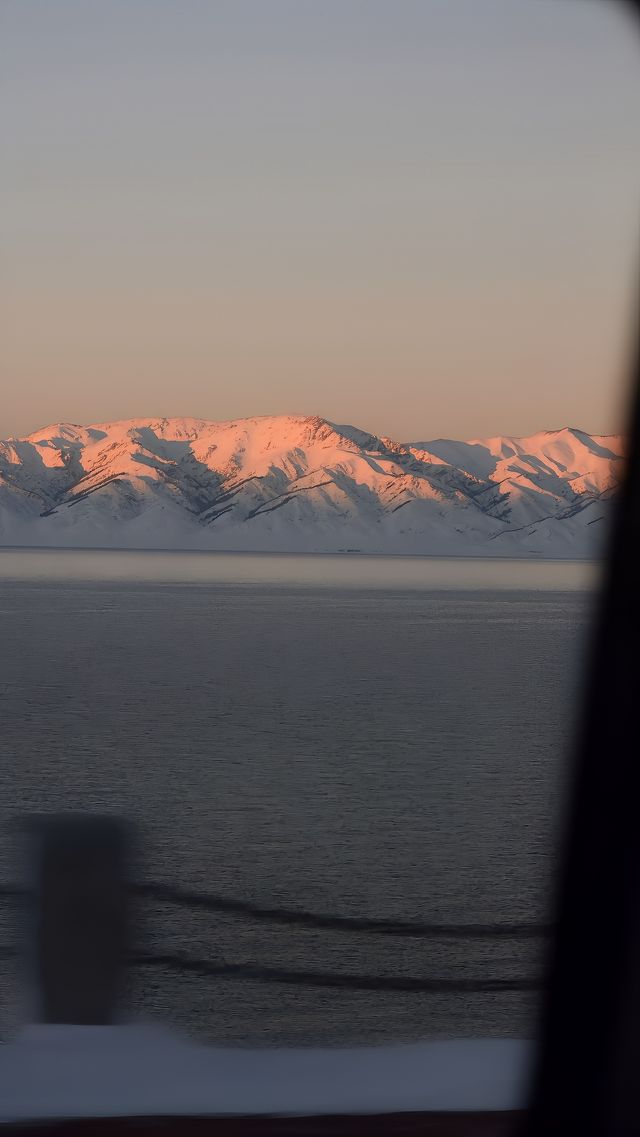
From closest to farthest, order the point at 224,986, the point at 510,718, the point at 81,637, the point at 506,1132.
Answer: the point at 506,1132, the point at 224,986, the point at 510,718, the point at 81,637

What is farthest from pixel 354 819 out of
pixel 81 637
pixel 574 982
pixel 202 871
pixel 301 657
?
pixel 81 637

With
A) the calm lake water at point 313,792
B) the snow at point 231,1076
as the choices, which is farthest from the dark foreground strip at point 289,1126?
the calm lake water at point 313,792

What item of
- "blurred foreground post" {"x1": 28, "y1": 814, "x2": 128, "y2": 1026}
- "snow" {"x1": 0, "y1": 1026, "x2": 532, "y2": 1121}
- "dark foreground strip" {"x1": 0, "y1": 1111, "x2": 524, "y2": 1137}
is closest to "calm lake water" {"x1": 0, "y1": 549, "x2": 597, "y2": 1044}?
"blurred foreground post" {"x1": 28, "y1": 814, "x2": 128, "y2": 1026}

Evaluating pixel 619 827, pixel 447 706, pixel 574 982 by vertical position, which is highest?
pixel 619 827

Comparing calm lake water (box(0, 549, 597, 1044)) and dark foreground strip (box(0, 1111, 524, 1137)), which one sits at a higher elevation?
dark foreground strip (box(0, 1111, 524, 1137))

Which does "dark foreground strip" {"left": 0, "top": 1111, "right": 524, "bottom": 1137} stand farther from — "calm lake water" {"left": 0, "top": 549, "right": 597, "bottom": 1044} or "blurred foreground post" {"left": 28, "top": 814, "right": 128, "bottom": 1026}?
"calm lake water" {"left": 0, "top": 549, "right": 597, "bottom": 1044}

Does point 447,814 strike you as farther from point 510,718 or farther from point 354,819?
point 510,718

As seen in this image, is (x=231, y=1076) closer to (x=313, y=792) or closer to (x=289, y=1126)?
(x=289, y=1126)
